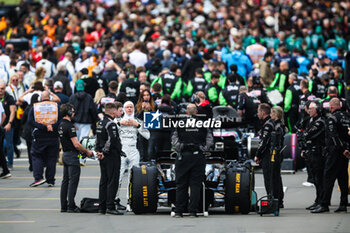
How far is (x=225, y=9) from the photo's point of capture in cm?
3612

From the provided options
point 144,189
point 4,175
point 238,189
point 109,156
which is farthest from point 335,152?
point 4,175

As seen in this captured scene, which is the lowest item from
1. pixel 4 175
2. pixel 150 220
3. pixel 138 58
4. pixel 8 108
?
pixel 150 220

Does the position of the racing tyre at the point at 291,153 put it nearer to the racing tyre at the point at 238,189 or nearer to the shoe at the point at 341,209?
the shoe at the point at 341,209

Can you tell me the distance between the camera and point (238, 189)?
14.2m

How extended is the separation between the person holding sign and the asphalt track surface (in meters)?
0.67

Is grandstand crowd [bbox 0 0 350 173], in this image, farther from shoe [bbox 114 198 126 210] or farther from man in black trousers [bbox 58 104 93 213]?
shoe [bbox 114 198 126 210]

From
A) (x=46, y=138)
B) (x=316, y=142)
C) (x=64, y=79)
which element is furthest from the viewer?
(x=64, y=79)

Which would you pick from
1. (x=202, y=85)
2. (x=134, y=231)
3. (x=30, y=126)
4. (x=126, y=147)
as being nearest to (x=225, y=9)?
(x=202, y=85)

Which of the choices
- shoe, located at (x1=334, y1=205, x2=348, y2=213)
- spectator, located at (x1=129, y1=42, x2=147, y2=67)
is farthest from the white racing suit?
spectator, located at (x1=129, y1=42, x2=147, y2=67)

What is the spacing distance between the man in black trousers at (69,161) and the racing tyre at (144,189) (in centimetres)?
114

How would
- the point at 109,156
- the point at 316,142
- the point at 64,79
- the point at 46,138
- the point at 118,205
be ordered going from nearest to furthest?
the point at 109,156, the point at 118,205, the point at 316,142, the point at 46,138, the point at 64,79

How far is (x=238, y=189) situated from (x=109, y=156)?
2.20 metres

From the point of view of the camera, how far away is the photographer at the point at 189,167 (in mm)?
13922

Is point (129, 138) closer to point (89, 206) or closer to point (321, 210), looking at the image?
point (89, 206)
